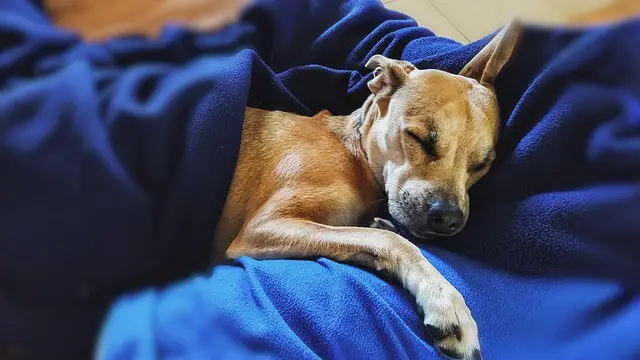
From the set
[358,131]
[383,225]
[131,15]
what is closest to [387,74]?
[358,131]

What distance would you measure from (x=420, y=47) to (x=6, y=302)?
47.3 inches

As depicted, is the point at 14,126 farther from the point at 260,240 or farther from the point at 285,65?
the point at 285,65

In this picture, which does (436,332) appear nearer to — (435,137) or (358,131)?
(435,137)

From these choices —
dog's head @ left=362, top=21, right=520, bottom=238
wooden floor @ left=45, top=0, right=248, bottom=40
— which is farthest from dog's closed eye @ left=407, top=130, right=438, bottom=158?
wooden floor @ left=45, top=0, right=248, bottom=40

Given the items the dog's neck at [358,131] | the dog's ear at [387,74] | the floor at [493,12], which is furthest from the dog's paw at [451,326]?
the floor at [493,12]

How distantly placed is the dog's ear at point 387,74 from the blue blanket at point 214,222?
0.27 meters

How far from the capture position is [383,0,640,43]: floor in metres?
1.52

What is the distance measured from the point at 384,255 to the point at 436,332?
0.61 feet

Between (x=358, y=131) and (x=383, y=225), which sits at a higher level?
(x=358, y=131)

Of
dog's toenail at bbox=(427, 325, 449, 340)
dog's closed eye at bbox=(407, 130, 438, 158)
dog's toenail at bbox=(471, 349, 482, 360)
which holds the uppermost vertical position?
dog's closed eye at bbox=(407, 130, 438, 158)

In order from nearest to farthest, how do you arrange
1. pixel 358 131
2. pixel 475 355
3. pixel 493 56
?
1. pixel 475 355
2. pixel 493 56
3. pixel 358 131

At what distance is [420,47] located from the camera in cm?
171

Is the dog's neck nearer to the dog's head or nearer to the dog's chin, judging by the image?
the dog's head

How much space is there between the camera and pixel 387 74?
1.53 metres
